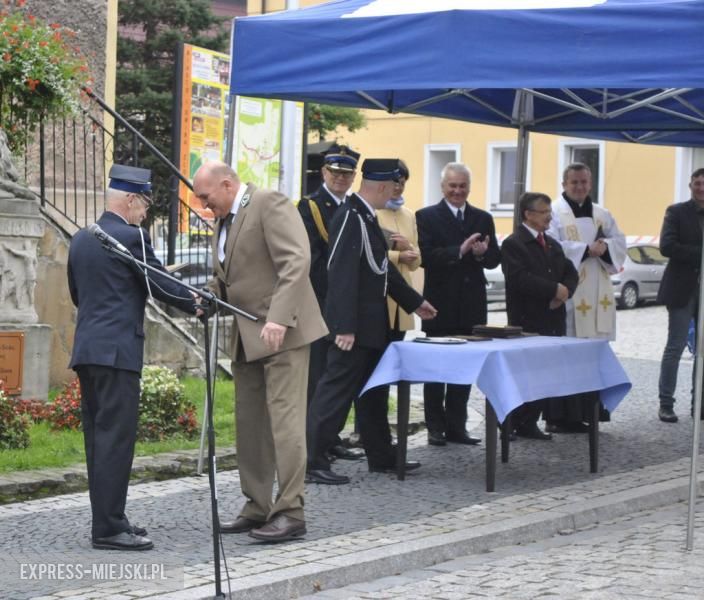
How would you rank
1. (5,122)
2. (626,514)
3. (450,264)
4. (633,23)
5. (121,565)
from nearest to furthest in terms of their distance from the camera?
(121,565) → (633,23) → (626,514) → (450,264) → (5,122)

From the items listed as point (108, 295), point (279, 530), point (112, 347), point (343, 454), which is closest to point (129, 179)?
point (108, 295)

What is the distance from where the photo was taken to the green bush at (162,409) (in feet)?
31.8

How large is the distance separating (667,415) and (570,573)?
17.3 ft

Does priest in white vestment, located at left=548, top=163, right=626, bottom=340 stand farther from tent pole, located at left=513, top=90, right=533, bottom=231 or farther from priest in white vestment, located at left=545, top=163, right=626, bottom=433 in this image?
tent pole, located at left=513, top=90, right=533, bottom=231

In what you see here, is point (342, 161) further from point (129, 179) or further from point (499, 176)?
point (499, 176)

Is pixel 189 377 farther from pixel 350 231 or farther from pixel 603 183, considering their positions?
pixel 603 183

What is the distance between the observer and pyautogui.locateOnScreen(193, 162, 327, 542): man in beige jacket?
6.91 meters

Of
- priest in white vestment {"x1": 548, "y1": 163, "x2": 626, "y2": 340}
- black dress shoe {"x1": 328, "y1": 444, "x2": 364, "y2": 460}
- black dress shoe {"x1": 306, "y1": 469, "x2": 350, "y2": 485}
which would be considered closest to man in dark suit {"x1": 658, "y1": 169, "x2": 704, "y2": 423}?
priest in white vestment {"x1": 548, "y1": 163, "x2": 626, "y2": 340}

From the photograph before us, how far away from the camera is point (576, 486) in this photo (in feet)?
28.4

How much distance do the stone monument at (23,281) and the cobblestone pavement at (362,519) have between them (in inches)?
81.5

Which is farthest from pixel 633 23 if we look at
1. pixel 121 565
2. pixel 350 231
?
pixel 121 565

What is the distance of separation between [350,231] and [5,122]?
431 centimetres

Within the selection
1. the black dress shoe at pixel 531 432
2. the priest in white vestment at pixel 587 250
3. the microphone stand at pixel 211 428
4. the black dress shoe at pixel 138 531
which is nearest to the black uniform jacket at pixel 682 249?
the priest in white vestment at pixel 587 250

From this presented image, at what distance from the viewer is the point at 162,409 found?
9812 mm
